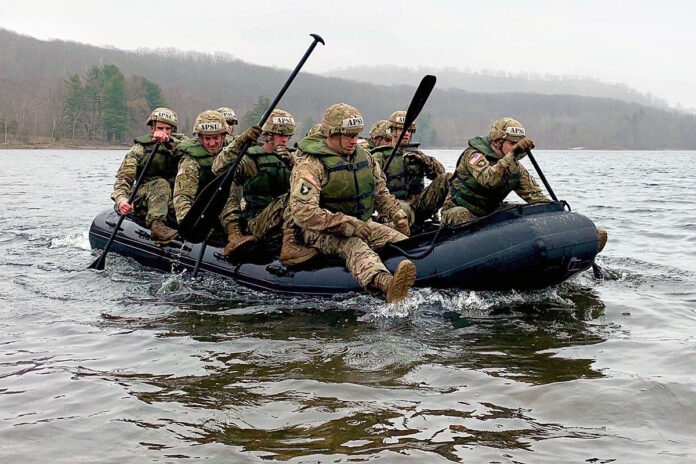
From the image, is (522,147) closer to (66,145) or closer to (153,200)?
(153,200)

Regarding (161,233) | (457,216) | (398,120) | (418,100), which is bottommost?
(161,233)

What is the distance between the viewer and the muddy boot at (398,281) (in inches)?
277

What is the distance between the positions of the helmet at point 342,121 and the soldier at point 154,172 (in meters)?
3.75

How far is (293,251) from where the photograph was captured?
834cm

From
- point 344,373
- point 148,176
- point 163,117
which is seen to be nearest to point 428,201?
point 163,117

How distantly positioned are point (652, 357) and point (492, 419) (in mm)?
2023

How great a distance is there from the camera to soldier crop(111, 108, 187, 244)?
1056 cm

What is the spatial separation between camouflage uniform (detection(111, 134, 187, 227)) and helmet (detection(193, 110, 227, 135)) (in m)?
1.48

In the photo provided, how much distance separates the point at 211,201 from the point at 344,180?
184 centimetres

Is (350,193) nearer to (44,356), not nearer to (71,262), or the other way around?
(44,356)

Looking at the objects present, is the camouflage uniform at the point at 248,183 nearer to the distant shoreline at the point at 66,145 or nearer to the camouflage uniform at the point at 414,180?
the camouflage uniform at the point at 414,180

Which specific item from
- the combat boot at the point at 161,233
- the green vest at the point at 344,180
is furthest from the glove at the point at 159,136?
the green vest at the point at 344,180

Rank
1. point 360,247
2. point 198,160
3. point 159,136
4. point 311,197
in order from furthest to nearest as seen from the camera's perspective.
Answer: point 159,136, point 198,160, point 360,247, point 311,197

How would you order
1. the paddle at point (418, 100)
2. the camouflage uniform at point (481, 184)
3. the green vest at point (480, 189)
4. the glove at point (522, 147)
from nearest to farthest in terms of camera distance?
the glove at point (522, 147), the camouflage uniform at point (481, 184), the green vest at point (480, 189), the paddle at point (418, 100)
